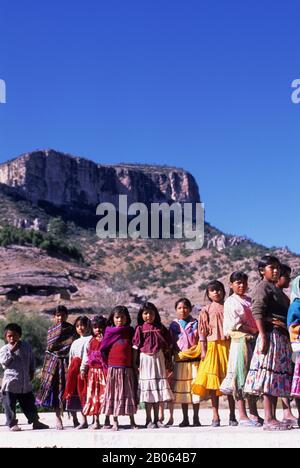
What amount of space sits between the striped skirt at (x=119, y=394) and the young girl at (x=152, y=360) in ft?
0.41

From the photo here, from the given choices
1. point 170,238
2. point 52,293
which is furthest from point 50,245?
point 170,238

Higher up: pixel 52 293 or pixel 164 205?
pixel 164 205

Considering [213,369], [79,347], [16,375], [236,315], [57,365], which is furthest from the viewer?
[57,365]

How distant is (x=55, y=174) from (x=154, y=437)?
112139 mm

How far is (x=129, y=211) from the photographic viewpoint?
11994 centimetres

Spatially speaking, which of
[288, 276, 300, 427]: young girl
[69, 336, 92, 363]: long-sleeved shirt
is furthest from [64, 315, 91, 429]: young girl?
[288, 276, 300, 427]: young girl

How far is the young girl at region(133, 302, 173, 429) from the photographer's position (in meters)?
8.04

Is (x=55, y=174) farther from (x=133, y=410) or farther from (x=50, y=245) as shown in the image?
(x=133, y=410)

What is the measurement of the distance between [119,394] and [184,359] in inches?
37.4

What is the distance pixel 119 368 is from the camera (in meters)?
8.07

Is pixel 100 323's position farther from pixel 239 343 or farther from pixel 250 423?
pixel 250 423

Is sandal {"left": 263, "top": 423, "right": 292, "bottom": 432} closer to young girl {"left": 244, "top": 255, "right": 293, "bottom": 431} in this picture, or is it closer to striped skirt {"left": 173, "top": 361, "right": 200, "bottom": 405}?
young girl {"left": 244, "top": 255, "right": 293, "bottom": 431}

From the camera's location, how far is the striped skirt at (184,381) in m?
8.34

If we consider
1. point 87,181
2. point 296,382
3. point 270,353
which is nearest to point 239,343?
point 270,353
